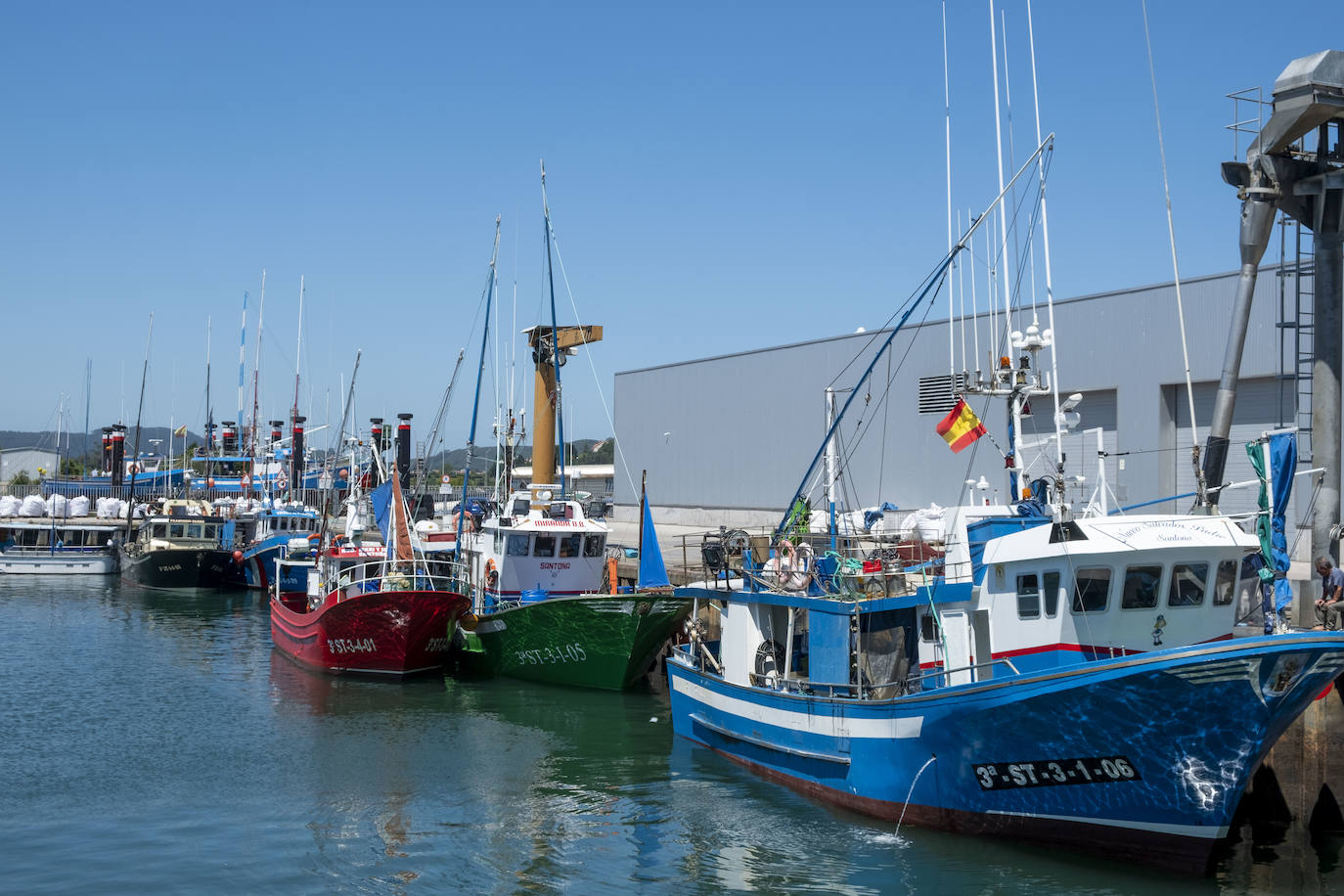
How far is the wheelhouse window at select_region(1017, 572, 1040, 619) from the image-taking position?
46.8 feet

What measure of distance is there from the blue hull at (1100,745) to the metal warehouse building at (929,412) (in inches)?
276

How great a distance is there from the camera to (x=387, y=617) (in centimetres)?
2525

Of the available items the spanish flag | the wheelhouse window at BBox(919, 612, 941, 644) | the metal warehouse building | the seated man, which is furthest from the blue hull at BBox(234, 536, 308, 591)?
the seated man

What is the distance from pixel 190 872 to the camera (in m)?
13.2

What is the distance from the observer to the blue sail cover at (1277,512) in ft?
46.3

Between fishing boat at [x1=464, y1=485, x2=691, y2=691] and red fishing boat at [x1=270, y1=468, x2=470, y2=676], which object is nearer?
fishing boat at [x1=464, y1=485, x2=691, y2=691]

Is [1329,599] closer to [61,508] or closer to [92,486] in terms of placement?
[61,508]

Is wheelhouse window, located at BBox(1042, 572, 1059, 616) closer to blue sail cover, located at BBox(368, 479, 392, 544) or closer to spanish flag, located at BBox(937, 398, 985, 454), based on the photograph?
spanish flag, located at BBox(937, 398, 985, 454)

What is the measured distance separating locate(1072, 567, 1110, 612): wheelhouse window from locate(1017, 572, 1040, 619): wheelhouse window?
19.8 inches

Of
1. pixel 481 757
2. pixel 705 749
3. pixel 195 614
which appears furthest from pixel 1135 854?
pixel 195 614

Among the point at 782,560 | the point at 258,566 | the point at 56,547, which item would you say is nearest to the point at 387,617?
the point at 782,560

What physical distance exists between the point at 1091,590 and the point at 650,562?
11.5 meters

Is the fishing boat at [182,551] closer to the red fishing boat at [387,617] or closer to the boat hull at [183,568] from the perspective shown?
the boat hull at [183,568]

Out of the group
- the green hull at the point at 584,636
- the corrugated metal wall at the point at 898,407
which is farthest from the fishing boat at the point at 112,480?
the green hull at the point at 584,636
